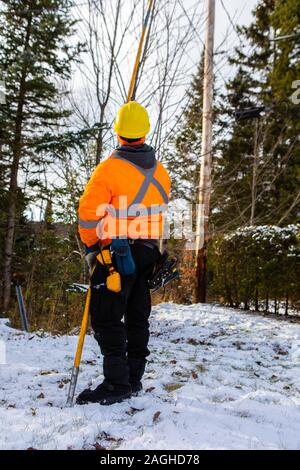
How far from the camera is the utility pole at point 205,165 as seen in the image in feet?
30.9

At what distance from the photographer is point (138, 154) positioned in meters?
2.99

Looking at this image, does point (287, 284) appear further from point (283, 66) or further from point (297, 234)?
point (283, 66)

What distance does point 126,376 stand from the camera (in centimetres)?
294

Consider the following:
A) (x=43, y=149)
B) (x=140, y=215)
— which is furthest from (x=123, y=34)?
(x=140, y=215)

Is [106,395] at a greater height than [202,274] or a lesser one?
lesser

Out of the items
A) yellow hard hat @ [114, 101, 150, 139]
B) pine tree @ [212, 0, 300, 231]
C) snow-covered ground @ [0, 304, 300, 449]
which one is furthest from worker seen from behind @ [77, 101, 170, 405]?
pine tree @ [212, 0, 300, 231]

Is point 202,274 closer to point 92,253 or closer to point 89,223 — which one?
point 92,253

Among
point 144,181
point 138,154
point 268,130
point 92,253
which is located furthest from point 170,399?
point 268,130

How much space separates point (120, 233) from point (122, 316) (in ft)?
2.14

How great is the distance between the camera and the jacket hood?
9.70ft

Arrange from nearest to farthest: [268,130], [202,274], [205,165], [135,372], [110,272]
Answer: [110,272], [135,372], [205,165], [202,274], [268,130]

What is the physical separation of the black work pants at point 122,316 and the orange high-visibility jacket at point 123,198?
20 centimetres

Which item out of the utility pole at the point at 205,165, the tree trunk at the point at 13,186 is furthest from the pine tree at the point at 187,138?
the tree trunk at the point at 13,186
